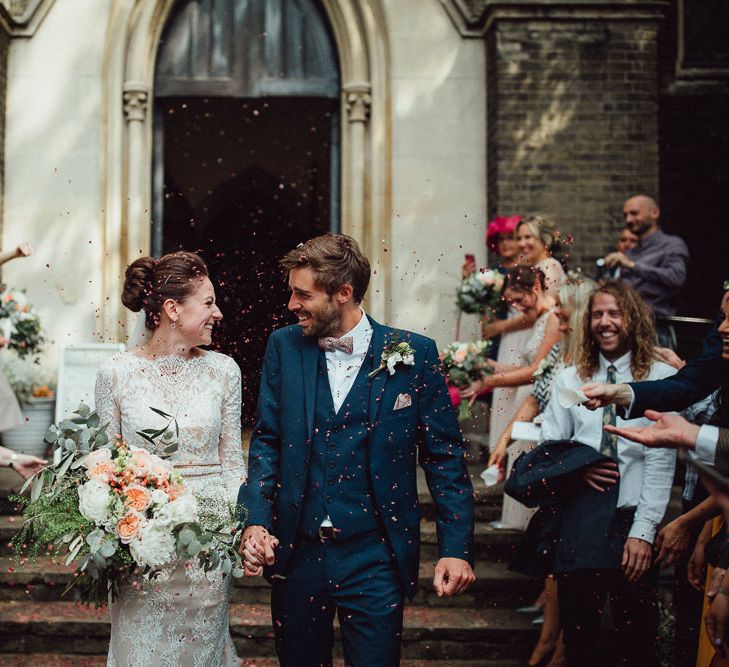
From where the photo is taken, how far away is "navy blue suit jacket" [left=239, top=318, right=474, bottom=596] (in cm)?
336

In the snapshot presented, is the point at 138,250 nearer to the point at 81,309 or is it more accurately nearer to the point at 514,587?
the point at 81,309

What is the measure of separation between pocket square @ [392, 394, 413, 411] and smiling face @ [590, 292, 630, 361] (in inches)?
57.1

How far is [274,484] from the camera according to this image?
3.42 meters

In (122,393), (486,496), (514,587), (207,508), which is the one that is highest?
(122,393)

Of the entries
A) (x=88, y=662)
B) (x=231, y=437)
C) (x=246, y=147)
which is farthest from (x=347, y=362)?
(x=246, y=147)

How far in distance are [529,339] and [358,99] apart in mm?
4138

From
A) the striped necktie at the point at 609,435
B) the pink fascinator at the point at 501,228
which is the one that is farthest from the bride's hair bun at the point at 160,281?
the pink fascinator at the point at 501,228

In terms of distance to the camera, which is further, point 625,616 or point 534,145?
point 534,145

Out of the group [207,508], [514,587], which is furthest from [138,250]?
[207,508]

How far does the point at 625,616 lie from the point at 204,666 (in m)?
1.98

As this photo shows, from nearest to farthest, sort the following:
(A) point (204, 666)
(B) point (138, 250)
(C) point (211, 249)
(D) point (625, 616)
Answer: (A) point (204, 666)
(D) point (625, 616)
(B) point (138, 250)
(C) point (211, 249)

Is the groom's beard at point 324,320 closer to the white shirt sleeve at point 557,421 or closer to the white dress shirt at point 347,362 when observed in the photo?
the white dress shirt at point 347,362

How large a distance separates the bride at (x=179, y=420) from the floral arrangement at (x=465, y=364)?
262 centimetres

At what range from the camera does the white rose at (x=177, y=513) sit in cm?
321
